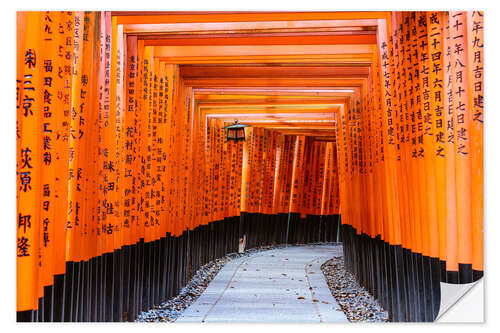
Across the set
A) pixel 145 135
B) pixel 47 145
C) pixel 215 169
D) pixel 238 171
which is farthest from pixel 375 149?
pixel 238 171

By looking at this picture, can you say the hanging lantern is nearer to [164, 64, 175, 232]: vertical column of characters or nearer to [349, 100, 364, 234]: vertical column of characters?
[349, 100, 364, 234]: vertical column of characters

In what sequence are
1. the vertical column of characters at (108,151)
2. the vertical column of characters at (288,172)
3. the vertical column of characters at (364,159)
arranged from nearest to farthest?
the vertical column of characters at (108,151), the vertical column of characters at (364,159), the vertical column of characters at (288,172)

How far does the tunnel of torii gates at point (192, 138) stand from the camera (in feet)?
8.44

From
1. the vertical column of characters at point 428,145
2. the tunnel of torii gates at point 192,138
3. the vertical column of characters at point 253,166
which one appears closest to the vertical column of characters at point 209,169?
the tunnel of torii gates at point 192,138

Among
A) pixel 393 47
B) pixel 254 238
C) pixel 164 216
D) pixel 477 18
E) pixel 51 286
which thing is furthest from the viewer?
pixel 254 238

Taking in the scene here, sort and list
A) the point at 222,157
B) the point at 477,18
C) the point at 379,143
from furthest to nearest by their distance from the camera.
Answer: the point at 222,157 → the point at 379,143 → the point at 477,18

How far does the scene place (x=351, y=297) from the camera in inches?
217

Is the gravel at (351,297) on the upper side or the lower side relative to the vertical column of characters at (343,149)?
lower

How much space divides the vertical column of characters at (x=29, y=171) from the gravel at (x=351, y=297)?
9.07ft

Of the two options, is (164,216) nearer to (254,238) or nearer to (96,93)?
(96,93)

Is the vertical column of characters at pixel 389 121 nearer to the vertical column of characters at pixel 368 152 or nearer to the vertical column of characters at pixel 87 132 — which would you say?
the vertical column of characters at pixel 368 152

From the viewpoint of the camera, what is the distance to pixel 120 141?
144 inches
